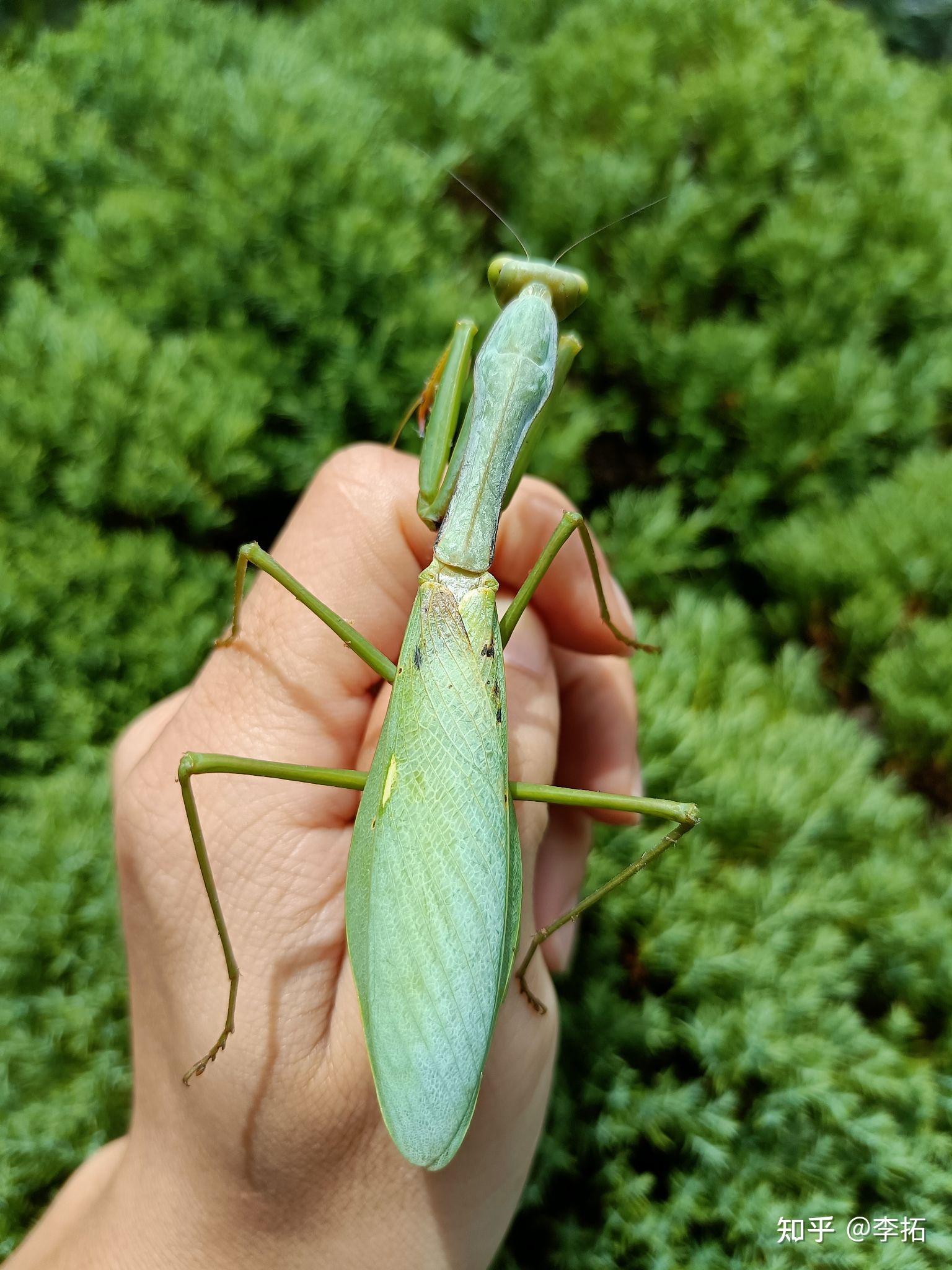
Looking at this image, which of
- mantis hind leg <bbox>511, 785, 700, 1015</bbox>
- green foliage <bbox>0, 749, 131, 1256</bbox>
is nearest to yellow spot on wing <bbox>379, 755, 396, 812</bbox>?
mantis hind leg <bbox>511, 785, 700, 1015</bbox>

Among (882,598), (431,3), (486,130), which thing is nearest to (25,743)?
(882,598)

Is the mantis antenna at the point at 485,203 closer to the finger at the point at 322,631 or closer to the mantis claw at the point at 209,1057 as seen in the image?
the finger at the point at 322,631

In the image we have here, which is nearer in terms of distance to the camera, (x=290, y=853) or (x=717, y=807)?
(x=290, y=853)

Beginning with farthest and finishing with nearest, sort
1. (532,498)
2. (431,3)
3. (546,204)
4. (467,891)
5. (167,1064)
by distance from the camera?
(431,3), (546,204), (532,498), (167,1064), (467,891)

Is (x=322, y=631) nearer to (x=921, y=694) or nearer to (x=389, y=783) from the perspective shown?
(x=389, y=783)

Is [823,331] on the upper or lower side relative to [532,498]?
upper

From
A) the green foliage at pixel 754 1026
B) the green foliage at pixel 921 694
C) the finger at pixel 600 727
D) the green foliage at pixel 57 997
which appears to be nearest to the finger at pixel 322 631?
the finger at pixel 600 727

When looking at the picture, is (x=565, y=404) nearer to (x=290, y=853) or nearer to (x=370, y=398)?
(x=370, y=398)

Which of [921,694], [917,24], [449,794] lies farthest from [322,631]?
[917,24]
